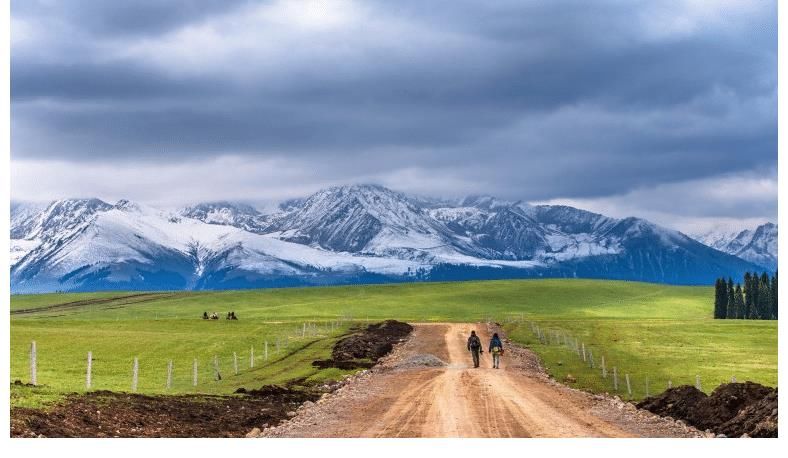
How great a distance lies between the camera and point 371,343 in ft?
324

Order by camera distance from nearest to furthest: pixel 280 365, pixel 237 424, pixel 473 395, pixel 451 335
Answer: pixel 237 424, pixel 473 395, pixel 280 365, pixel 451 335

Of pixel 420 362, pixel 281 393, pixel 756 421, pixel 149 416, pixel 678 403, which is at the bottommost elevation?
pixel 420 362

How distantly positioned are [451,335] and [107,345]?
43.6 metres

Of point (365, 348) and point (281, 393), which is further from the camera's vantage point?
point (365, 348)

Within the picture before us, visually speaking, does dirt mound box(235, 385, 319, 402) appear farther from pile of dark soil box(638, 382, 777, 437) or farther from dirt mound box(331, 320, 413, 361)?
dirt mound box(331, 320, 413, 361)

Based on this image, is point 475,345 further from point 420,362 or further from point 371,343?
point 371,343

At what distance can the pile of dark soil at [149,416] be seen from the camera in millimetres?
34531

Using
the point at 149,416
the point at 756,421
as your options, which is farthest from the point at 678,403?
the point at 149,416

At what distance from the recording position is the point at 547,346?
3994 inches

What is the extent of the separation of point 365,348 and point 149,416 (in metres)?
52.6

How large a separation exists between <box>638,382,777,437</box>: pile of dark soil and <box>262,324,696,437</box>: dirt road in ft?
4.07
